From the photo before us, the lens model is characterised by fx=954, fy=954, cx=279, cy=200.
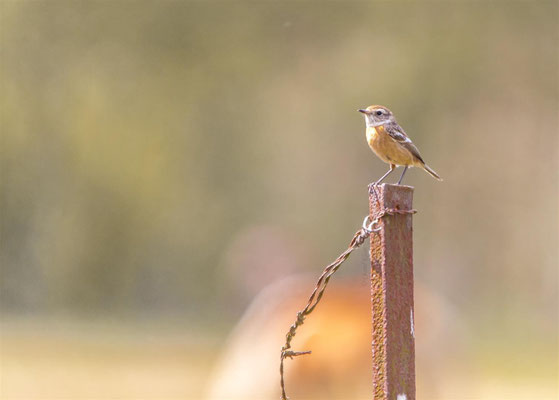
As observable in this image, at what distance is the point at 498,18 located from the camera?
98.4 feet

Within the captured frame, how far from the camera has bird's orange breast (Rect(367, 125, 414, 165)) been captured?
453 cm

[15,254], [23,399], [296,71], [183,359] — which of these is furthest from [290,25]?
[23,399]

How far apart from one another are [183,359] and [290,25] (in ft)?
45.4

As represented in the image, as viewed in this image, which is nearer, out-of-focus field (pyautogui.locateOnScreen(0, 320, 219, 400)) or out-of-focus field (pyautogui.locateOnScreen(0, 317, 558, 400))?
out-of-focus field (pyautogui.locateOnScreen(0, 317, 558, 400))

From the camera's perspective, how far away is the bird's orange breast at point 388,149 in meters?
4.53

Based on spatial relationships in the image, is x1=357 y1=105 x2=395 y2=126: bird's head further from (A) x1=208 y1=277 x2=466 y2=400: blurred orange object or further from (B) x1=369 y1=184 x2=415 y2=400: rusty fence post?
(A) x1=208 y1=277 x2=466 y2=400: blurred orange object

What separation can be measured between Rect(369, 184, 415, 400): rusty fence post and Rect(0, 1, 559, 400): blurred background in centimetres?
2161

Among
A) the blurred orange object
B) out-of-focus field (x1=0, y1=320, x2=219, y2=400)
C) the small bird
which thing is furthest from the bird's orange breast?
out-of-focus field (x1=0, y1=320, x2=219, y2=400)

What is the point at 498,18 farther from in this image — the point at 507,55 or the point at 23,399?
the point at 23,399

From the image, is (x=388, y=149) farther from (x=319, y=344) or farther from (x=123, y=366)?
(x=123, y=366)

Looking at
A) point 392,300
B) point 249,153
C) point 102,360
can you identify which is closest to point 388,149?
point 392,300

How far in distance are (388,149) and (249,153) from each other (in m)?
25.2

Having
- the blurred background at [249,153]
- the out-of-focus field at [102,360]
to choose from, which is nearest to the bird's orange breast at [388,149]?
the out-of-focus field at [102,360]

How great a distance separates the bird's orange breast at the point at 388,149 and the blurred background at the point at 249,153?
2019 cm
